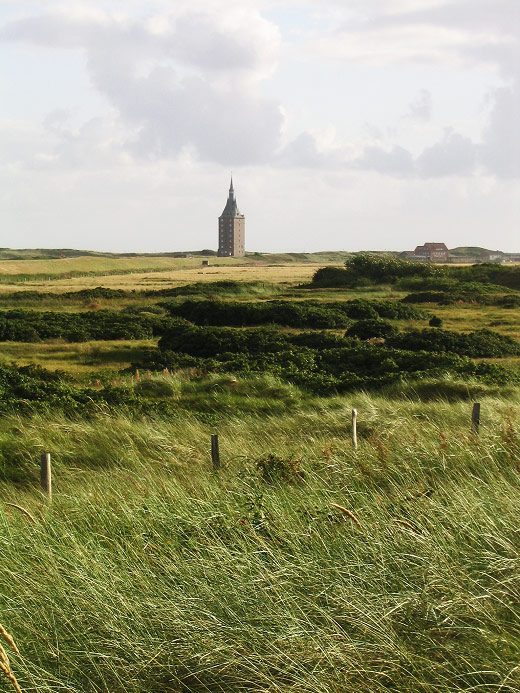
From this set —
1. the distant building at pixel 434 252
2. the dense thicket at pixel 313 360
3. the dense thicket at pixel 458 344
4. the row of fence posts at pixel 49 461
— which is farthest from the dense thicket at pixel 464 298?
the distant building at pixel 434 252

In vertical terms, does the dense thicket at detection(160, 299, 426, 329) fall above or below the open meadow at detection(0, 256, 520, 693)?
below

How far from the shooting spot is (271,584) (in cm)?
436

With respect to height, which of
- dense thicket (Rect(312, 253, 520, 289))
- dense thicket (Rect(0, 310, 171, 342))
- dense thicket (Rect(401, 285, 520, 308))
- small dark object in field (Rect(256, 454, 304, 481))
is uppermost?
dense thicket (Rect(312, 253, 520, 289))

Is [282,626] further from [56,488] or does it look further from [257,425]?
[257,425]

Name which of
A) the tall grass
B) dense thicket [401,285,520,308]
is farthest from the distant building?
the tall grass

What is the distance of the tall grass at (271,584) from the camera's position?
3.73 m

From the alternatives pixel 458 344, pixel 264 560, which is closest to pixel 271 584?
pixel 264 560

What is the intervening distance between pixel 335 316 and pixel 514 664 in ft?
119

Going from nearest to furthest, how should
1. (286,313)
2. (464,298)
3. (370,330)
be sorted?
(370,330) < (286,313) < (464,298)

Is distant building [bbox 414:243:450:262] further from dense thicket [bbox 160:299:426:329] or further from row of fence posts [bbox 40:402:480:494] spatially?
row of fence posts [bbox 40:402:480:494]

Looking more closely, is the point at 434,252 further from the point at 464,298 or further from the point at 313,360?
the point at 313,360

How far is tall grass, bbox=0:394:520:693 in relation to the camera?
3.73 meters

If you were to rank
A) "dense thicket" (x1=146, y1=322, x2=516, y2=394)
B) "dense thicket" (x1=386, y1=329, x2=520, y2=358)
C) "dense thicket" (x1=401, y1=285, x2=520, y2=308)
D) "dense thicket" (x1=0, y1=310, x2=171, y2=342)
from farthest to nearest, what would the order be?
"dense thicket" (x1=401, y1=285, x2=520, y2=308) < "dense thicket" (x1=0, y1=310, x2=171, y2=342) < "dense thicket" (x1=386, y1=329, x2=520, y2=358) < "dense thicket" (x1=146, y1=322, x2=516, y2=394)

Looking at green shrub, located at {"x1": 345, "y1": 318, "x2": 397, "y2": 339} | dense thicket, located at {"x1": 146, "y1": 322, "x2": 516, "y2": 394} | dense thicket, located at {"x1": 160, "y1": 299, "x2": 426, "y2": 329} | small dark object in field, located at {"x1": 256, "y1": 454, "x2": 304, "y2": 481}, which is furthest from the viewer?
dense thicket, located at {"x1": 160, "y1": 299, "x2": 426, "y2": 329}
